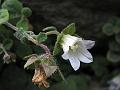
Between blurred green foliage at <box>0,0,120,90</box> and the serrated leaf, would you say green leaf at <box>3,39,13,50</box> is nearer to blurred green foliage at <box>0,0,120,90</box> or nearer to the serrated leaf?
blurred green foliage at <box>0,0,120,90</box>

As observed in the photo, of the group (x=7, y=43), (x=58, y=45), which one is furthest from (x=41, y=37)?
(x=7, y=43)

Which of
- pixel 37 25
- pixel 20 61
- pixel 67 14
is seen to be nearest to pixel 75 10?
pixel 67 14

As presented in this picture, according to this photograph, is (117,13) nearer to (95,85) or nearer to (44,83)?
(95,85)

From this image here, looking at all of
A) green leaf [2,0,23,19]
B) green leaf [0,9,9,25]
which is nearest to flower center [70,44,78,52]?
green leaf [0,9,9,25]

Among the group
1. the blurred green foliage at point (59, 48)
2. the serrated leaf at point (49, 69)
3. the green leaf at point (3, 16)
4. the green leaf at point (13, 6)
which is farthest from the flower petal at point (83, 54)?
the green leaf at point (13, 6)

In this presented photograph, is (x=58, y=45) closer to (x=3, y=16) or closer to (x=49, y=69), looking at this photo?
(x=49, y=69)

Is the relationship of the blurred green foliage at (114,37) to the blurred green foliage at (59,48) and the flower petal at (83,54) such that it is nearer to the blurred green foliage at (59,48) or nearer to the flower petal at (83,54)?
the blurred green foliage at (59,48)
